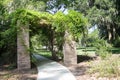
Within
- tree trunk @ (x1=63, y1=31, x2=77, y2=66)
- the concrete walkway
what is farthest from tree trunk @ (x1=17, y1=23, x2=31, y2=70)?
tree trunk @ (x1=63, y1=31, x2=77, y2=66)

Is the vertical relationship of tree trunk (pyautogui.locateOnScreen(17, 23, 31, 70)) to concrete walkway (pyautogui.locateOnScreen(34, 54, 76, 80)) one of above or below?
above

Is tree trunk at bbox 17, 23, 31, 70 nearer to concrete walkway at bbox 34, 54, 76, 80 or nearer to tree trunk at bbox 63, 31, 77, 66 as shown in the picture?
concrete walkway at bbox 34, 54, 76, 80

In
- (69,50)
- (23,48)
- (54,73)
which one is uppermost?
(23,48)

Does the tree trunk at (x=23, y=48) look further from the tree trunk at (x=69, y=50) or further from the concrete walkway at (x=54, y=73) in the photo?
the tree trunk at (x=69, y=50)

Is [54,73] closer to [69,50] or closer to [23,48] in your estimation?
[23,48]

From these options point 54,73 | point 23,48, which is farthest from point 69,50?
point 54,73

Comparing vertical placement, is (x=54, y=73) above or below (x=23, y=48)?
below

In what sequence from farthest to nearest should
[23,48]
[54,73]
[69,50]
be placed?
1. [69,50]
2. [23,48]
3. [54,73]

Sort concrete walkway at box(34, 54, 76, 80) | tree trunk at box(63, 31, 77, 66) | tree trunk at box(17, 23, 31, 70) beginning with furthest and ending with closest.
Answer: tree trunk at box(63, 31, 77, 66), tree trunk at box(17, 23, 31, 70), concrete walkway at box(34, 54, 76, 80)

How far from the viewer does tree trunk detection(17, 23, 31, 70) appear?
13.6 metres

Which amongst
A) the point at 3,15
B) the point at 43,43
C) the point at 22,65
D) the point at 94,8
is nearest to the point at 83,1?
the point at 94,8

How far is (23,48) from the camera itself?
13688 mm

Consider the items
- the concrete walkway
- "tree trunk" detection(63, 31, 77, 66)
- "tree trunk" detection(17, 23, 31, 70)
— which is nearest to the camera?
the concrete walkway

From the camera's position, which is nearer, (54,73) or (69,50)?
(54,73)
